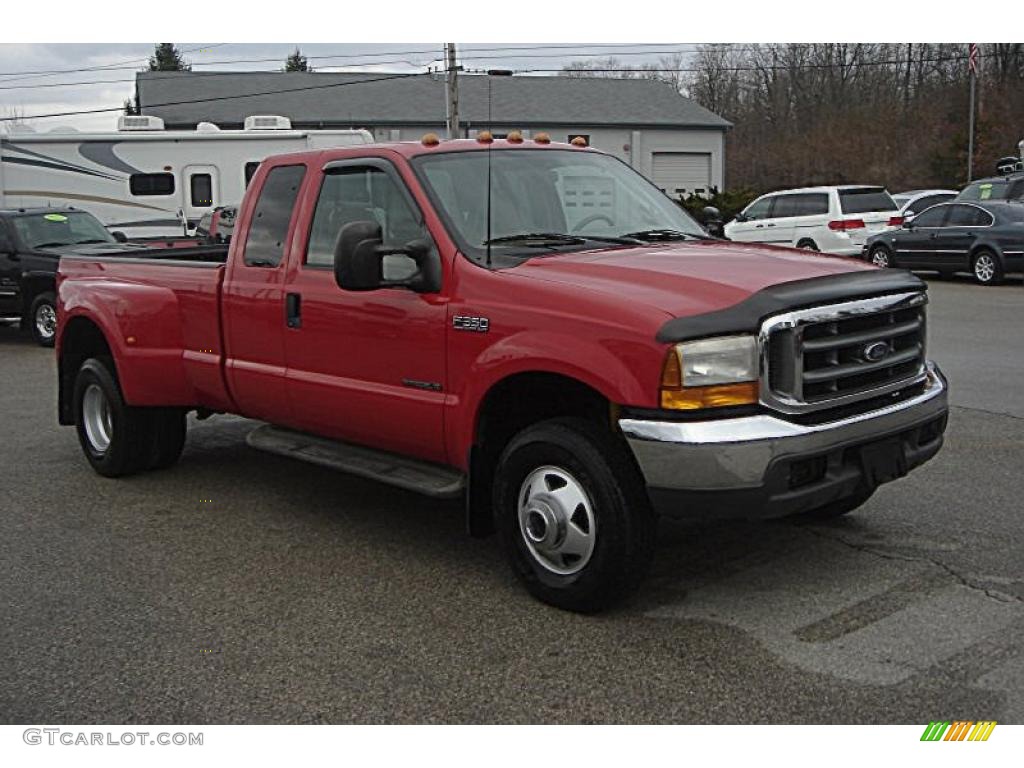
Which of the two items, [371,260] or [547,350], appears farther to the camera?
[371,260]

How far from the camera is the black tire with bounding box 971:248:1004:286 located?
68.6 ft

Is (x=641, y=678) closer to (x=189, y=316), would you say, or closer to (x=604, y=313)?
(x=604, y=313)

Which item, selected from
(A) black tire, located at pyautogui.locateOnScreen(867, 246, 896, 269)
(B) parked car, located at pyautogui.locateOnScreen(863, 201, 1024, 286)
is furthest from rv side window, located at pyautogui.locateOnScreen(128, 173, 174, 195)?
(B) parked car, located at pyautogui.locateOnScreen(863, 201, 1024, 286)

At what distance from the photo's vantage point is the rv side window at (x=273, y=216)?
653 cm

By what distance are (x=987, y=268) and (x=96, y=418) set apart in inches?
678

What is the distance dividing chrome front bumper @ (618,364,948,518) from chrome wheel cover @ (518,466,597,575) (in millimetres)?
367

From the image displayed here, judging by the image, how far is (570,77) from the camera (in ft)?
178

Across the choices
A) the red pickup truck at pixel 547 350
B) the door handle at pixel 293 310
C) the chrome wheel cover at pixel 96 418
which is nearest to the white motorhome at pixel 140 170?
the chrome wheel cover at pixel 96 418

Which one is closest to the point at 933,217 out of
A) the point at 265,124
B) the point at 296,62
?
the point at 265,124

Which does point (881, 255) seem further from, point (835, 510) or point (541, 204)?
point (541, 204)

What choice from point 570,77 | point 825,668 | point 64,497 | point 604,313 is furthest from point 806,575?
point 570,77

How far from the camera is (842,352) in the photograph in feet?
16.3

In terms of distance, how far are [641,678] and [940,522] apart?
2579mm

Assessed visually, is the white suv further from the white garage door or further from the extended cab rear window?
the white garage door
